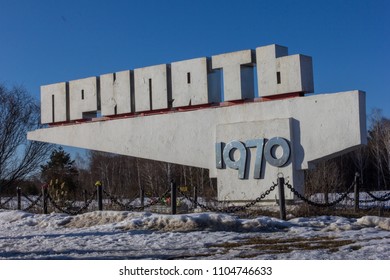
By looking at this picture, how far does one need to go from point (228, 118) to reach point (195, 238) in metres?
5.97

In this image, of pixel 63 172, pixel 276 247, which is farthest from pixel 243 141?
pixel 63 172

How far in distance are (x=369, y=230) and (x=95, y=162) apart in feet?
120

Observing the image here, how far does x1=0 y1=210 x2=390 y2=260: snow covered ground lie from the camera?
9.23 metres

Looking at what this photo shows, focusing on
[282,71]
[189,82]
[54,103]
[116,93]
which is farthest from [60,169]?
[282,71]

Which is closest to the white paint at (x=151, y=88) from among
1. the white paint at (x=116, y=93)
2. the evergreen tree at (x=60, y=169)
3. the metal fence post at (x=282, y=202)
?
the white paint at (x=116, y=93)

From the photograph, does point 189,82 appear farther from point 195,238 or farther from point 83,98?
point 195,238

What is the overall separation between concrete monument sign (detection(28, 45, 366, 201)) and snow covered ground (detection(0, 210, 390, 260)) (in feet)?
8.35

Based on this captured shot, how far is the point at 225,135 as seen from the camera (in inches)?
648

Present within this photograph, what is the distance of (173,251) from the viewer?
980 cm

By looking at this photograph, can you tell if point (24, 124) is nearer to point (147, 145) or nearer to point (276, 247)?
point (147, 145)

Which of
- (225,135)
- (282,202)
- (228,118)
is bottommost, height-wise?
(282,202)

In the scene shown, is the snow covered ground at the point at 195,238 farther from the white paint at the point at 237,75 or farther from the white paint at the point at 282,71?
the white paint at the point at 237,75

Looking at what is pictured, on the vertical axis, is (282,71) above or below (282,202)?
above

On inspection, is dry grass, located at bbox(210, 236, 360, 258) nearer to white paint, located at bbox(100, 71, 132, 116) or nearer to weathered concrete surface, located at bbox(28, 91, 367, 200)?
weathered concrete surface, located at bbox(28, 91, 367, 200)
